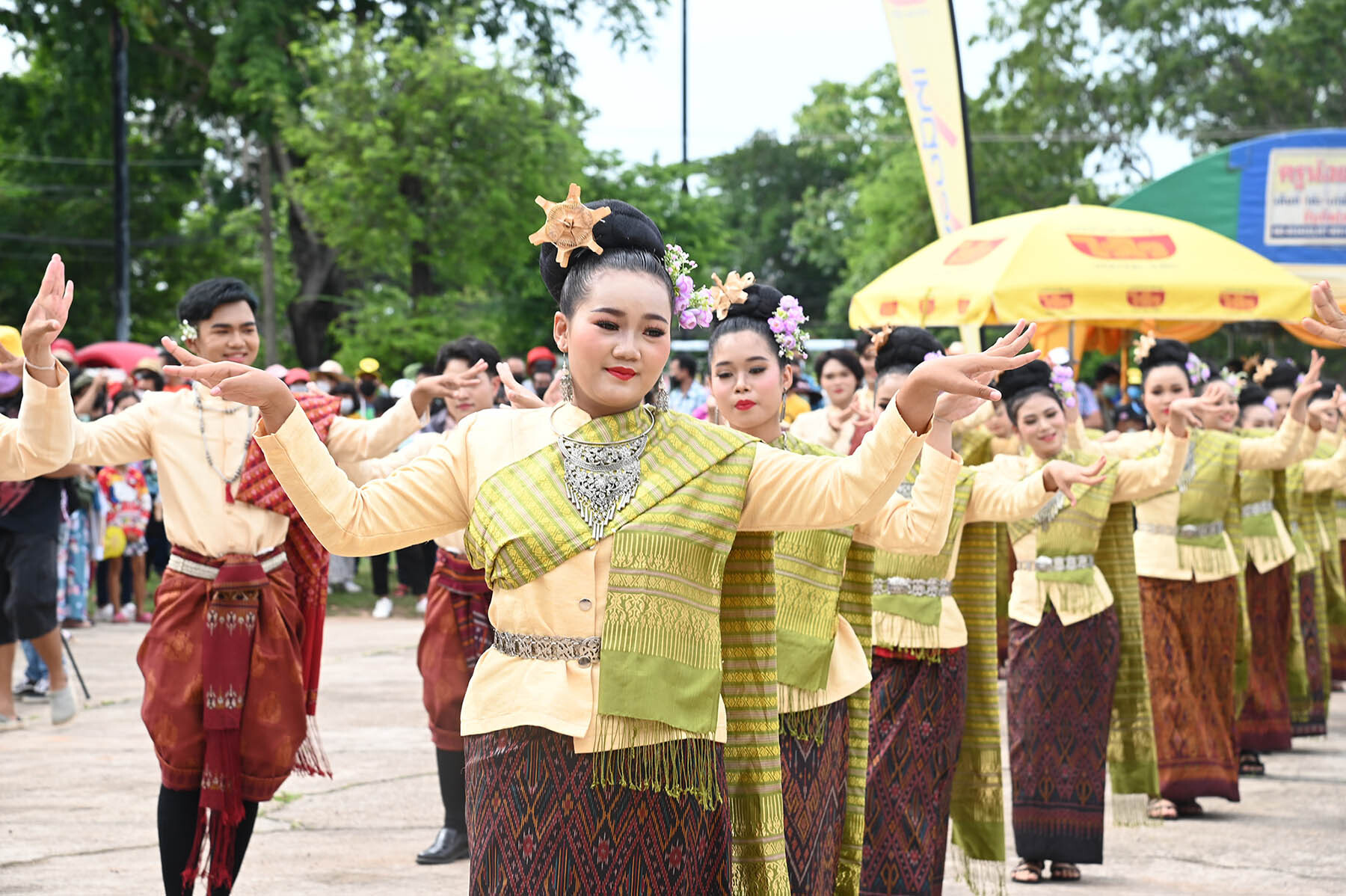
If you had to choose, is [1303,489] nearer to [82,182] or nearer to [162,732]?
[162,732]

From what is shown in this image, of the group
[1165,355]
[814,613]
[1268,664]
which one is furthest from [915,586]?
[1268,664]

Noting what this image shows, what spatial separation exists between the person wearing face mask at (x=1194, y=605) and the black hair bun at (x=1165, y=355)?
6.0 inches

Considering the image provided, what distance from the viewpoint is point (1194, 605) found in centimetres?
803

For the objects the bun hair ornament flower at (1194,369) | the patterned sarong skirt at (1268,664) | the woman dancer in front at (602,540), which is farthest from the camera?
the patterned sarong skirt at (1268,664)

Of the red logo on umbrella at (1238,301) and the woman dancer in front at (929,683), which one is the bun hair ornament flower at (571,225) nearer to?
the woman dancer in front at (929,683)

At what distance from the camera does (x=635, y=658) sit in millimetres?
3148

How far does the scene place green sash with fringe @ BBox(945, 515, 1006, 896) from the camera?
5762mm

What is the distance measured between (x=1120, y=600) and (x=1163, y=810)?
4.88 feet

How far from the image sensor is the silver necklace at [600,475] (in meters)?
3.23

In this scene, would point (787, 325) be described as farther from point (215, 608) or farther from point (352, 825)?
point (352, 825)

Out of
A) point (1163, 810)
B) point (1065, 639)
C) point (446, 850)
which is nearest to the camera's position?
point (446, 850)

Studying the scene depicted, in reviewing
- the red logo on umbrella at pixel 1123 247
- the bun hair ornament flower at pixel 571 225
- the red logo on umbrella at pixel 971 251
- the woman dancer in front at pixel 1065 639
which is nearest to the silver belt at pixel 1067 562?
the woman dancer in front at pixel 1065 639

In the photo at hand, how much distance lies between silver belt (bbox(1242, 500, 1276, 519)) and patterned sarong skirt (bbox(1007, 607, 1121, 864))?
2996mm

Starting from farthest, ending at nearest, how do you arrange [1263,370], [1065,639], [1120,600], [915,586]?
[1263,370], [1120,600], [1065,639], [915,586]
